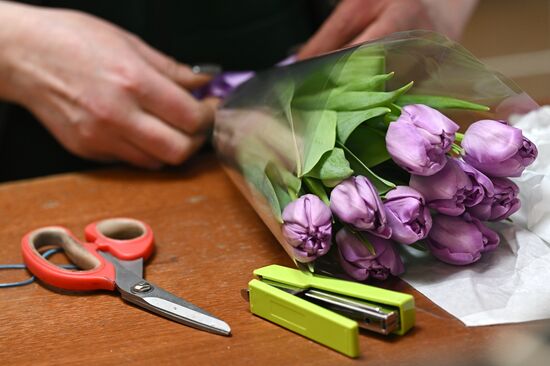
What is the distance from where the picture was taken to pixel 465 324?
0.48 m

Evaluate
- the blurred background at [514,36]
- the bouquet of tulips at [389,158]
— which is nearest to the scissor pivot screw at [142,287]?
the bouquet of tulips at [389,158]

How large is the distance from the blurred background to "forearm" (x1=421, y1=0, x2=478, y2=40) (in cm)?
154

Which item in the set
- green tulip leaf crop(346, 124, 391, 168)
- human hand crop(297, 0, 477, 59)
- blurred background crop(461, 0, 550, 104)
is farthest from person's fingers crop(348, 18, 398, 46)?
blurred background crop(461, 0, 550, 104)

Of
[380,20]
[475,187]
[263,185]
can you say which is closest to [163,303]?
[263,185]

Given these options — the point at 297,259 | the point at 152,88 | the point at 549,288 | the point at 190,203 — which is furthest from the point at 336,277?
the point at 152,88

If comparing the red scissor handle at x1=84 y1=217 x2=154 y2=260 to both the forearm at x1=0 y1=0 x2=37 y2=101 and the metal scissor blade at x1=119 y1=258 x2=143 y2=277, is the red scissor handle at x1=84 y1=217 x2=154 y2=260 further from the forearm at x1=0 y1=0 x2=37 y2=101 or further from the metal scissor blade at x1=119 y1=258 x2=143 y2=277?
the forearm at x1=0 y1=0 x2=37 y2=101

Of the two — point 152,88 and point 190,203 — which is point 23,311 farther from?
point 152,88

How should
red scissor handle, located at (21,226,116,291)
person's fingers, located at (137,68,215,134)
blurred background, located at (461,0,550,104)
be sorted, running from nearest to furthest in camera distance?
red scissor handle, located at (21,226,116,291) → person's fingers, located at (137,68,215,134) → blurred background, located at (461,0,550,104)

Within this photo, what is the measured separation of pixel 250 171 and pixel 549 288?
0.27m

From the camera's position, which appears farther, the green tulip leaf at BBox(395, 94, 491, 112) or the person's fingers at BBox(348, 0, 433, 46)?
the person's fingers at BBox(348, 0, 433, 46)

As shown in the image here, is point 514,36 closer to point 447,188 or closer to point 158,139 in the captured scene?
point 158,139

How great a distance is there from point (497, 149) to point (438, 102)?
81 mm

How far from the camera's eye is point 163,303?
0.53 metres

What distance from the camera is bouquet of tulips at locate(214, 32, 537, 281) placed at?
1.69ft
